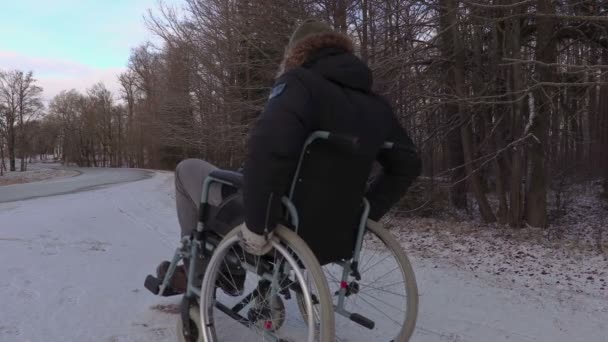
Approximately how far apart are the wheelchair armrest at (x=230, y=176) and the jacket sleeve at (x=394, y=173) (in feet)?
2.46

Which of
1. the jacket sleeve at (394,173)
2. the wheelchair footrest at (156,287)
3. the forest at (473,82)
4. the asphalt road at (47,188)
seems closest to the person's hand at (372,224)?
the jacket sleeve at (394,173)

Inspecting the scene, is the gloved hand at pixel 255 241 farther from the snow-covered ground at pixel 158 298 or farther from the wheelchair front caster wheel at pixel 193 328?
the snow-covered ground at pixel 158 298

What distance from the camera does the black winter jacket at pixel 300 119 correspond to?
2156 mm

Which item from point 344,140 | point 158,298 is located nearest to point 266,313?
point 344,140

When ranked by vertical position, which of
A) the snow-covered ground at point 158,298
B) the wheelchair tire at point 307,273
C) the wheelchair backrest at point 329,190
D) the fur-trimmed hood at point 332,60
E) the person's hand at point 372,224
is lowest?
the snow-covered ground at point 158,298

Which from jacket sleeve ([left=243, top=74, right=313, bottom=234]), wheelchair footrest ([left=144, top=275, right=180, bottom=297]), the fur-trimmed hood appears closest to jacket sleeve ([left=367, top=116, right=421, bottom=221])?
the fur-trimmed hood

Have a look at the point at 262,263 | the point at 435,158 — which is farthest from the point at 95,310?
the point at 435,158

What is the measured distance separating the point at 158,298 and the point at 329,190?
225 cm

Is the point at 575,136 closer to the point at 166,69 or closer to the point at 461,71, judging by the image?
the point at 461,71

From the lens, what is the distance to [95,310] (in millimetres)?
3658

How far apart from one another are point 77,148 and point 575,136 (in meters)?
98.9

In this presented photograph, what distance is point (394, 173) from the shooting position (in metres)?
2.85

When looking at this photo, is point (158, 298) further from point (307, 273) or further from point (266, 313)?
point (307, 273)

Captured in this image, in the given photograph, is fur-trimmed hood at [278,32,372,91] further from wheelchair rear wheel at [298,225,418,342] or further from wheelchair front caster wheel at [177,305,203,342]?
wheelchair front caster wheel at [177,305,203,342]
